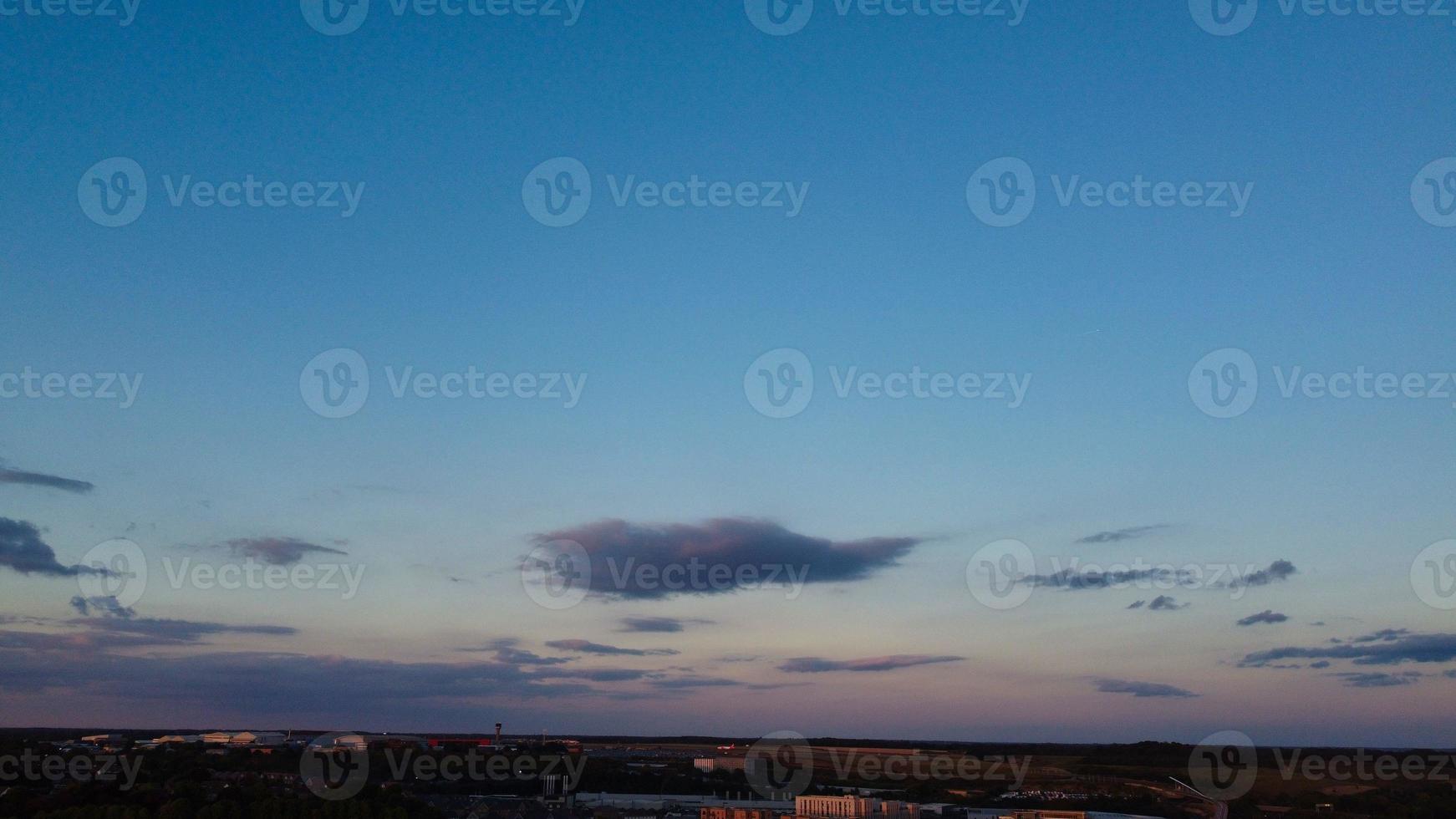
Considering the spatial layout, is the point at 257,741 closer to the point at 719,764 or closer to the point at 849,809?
the point at 719,764

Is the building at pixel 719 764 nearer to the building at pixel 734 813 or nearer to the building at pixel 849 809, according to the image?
the building at pixel 849 809

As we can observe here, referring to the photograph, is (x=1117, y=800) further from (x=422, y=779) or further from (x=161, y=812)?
(x=161, y=812)

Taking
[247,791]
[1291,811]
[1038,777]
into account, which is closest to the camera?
[247,791]

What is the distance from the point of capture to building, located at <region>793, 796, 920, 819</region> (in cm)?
6425

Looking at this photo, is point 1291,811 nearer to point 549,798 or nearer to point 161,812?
point 549,798

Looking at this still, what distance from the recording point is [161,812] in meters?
43.7

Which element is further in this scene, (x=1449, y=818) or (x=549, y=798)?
(x=549, y=798)

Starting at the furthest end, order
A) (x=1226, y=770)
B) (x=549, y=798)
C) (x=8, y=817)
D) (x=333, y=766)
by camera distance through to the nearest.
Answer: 1. (x=1226, y=770)
2. (x=333, y=766)
3. (x=549, y=798)
4. (x=8, y=817)

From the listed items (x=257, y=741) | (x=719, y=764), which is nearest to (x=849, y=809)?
(x=719, y=764)

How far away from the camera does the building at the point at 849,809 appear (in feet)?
211

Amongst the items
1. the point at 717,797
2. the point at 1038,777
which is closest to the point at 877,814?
the point at 717,797

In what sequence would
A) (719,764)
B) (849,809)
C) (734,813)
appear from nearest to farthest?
(734,813) → (849,809) → (719,764)

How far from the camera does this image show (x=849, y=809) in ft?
214

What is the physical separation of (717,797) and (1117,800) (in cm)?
2969
